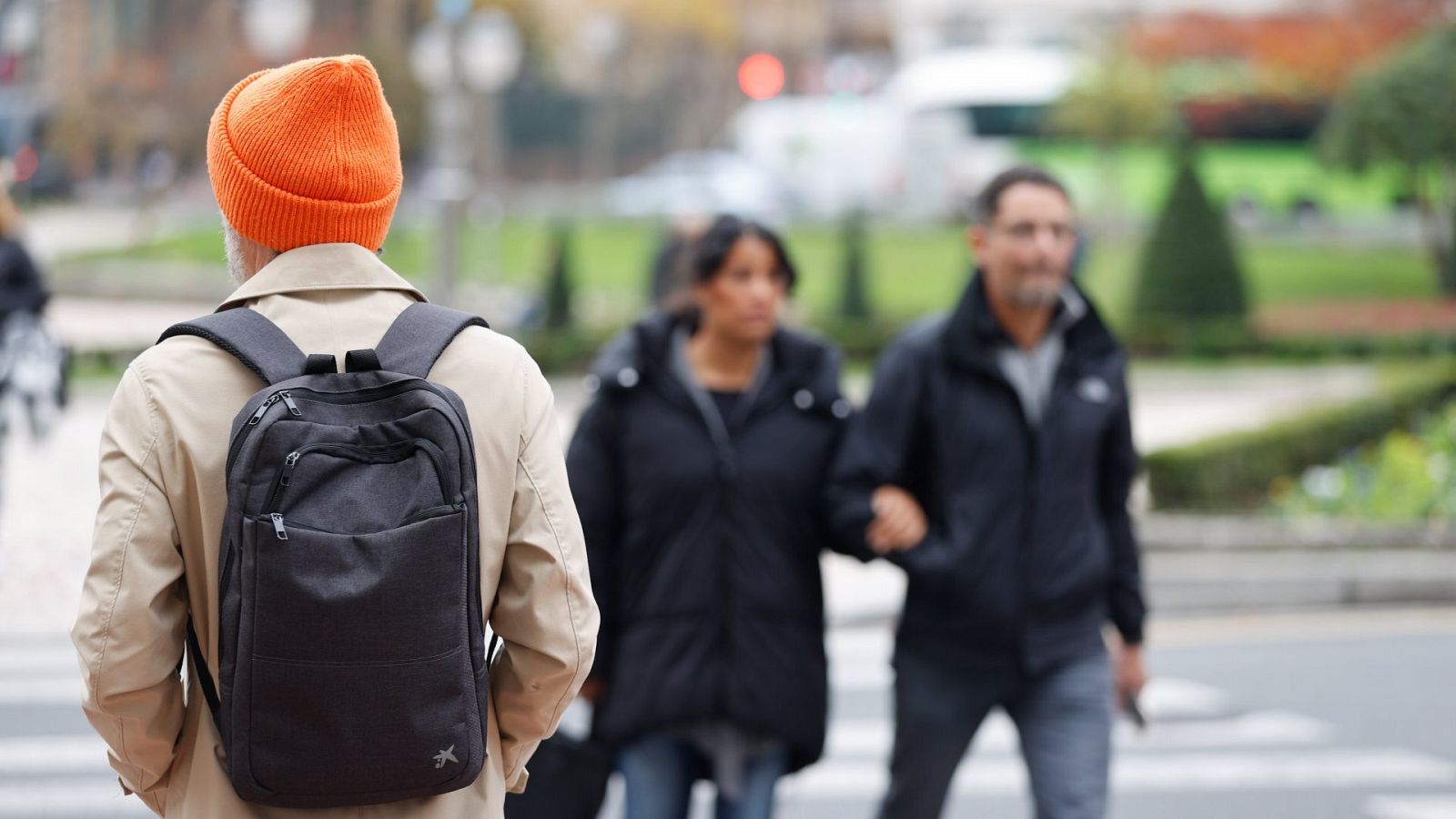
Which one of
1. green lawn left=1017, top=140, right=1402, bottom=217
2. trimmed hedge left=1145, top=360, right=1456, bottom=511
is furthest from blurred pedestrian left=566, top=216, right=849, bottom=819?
green lawn left=1017, top=140, right=1402, bottom=217

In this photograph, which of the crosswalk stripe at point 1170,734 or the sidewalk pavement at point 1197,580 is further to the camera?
the sidewalk pavement at point 1197,580

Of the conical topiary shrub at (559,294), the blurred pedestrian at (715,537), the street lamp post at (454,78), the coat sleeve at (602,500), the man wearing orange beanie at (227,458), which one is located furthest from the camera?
the conical topiary shrub at (559,294)

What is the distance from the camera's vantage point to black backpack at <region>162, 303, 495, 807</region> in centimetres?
224

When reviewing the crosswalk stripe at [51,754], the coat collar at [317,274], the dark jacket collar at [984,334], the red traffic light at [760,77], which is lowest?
the crosswalk stripe at [51,754]

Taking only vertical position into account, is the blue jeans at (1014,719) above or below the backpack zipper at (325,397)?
below

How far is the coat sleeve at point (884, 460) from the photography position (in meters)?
4.09

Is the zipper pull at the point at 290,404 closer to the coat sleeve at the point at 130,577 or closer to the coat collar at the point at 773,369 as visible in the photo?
the coat sleeve at the point at 130,577

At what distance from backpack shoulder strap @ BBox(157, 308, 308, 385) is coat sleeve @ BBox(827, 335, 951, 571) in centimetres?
190

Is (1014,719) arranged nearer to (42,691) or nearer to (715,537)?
(715,537)

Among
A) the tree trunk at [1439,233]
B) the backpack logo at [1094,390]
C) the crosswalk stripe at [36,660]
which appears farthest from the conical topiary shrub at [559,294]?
the backpack logo at [1094,390]

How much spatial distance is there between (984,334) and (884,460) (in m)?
0.40

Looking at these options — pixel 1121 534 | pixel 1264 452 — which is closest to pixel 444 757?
pixel 1121 534

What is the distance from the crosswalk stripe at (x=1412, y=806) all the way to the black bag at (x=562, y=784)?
3164 mm

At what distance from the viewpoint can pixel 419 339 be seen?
2.45 m
